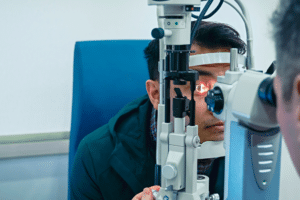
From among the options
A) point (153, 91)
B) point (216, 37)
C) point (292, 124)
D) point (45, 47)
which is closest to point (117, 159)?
point (153, 91)

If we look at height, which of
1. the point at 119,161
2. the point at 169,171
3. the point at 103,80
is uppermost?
the point at 103,80

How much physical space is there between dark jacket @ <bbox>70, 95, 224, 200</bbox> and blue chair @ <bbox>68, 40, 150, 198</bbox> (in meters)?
0.06

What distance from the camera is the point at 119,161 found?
1.28 m

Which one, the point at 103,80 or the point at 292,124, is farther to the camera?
the point at 103,80

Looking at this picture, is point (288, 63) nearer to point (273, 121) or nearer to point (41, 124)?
point (273, 121)

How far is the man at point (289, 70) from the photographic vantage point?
1.12 ft

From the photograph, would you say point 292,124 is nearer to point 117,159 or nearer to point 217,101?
point 217,101

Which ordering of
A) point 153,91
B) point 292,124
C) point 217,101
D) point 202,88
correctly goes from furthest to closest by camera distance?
point 153,91 → point 202,88 → point 217,101 → point 292,124

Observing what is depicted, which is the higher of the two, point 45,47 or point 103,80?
point 45,47

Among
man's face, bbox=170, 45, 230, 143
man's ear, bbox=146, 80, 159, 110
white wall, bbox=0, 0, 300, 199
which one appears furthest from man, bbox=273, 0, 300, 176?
white wall, bbox=0, 0, 300, 199

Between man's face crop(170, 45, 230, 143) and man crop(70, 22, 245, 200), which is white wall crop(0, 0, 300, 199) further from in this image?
man's face crop(170, 45, 230, 143)

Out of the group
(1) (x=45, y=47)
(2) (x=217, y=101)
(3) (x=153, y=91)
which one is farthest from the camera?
(1) (x=45, y=47)

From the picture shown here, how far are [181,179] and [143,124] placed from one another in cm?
69

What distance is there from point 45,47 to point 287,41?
4.90ft
